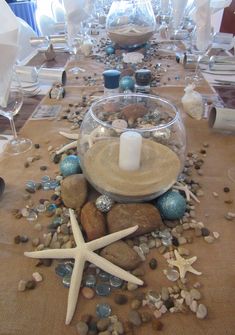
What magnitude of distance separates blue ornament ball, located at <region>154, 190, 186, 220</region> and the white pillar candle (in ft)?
0.21

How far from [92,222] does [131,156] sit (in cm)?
12

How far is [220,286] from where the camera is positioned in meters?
0.36

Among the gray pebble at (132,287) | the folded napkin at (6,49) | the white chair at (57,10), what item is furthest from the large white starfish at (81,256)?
the white chair at (57,10)

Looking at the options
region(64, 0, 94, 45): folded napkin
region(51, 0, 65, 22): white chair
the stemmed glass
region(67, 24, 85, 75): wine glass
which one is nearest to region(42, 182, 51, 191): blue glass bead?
the stemmed glass

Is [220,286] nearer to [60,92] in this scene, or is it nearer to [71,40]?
[60,92]

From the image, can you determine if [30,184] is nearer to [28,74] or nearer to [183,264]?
[183,264]

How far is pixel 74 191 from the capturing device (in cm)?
48

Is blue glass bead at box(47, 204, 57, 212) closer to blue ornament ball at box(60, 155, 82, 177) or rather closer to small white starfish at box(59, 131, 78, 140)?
blue ornament ball at box(60, 155, 82, 177)

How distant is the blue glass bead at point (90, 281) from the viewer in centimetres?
36

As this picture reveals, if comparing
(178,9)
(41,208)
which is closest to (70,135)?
(41,208)

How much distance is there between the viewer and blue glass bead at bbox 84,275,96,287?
364 mm

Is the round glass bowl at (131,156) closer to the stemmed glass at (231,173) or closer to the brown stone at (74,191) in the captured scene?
the brown stone at (74,191)

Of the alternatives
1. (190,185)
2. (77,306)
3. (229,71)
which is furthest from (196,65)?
(77,306)

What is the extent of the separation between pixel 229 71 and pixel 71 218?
0.85m
